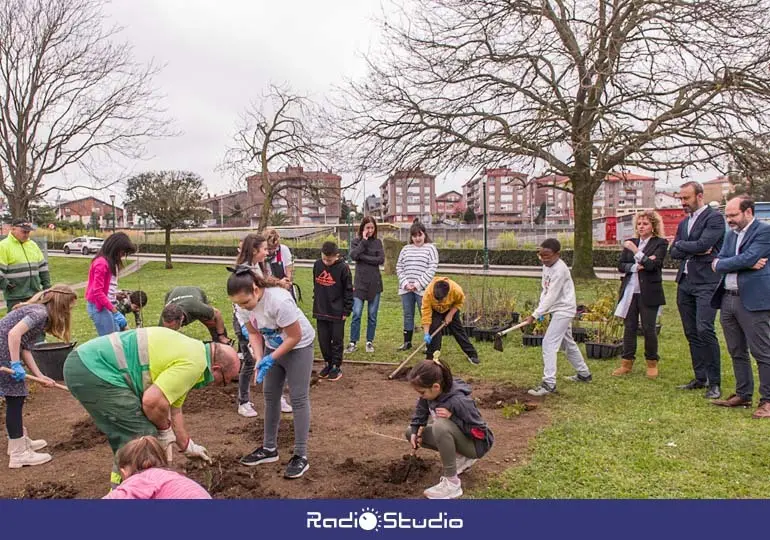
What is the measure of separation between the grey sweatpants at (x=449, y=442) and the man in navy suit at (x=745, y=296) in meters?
2.71

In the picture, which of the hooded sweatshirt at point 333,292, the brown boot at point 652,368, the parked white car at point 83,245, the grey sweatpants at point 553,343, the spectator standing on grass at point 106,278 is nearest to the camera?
the spectator standing on grass at point 106,278

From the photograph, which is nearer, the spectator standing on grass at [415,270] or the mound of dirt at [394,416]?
the mound of dirt at [394,416]

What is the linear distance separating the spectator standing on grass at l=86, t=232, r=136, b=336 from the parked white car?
116 ft

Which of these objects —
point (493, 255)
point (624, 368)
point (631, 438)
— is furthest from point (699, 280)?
point (493, 255)

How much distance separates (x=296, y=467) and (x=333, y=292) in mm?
2704

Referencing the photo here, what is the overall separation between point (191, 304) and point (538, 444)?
10.4 feet

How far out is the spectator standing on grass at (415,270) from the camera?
7086mm

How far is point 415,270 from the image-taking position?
7.09 meters

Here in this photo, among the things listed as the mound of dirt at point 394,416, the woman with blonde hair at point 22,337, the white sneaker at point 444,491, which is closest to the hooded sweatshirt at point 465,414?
the white sneaker at point 444,491

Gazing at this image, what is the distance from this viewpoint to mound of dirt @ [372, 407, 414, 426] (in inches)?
185

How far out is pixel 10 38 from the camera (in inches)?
658

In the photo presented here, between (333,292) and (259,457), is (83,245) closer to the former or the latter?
(333,292)

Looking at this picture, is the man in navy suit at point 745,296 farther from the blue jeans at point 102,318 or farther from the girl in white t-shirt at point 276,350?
the blue jeans at point 102,318

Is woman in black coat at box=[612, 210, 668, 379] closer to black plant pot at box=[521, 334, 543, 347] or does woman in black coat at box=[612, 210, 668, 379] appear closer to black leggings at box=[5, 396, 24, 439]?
black plant pot at box=[521, 334, 543, 347]
